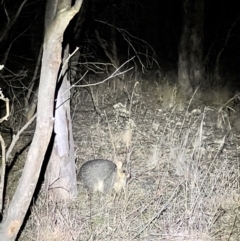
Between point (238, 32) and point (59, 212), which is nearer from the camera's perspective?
point (59, 212)

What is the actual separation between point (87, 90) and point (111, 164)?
3411 mm

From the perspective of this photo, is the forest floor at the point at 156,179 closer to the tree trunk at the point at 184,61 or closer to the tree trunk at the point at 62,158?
the tree trunk at the point at 62,158

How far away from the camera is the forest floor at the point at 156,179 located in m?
3.95

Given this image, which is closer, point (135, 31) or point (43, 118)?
point (43, 118)

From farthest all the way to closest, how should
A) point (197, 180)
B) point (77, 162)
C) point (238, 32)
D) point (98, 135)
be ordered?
point (238, 32) < point (98, 135) < point (77, 162) < point (197, 180)

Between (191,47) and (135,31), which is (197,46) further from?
(135,31)

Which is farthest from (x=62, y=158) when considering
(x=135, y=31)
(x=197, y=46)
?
(x=135, y=31)

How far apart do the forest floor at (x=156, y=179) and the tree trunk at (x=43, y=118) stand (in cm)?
54

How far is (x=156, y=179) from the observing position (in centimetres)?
495

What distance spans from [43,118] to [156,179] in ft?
6.61

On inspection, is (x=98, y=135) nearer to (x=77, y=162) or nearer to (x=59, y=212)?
(x=77, y=162)

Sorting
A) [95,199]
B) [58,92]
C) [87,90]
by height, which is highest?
[58,92]

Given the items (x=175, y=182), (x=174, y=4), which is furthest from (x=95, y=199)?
(x=174, y=4)

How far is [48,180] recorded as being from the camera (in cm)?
453
